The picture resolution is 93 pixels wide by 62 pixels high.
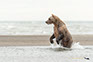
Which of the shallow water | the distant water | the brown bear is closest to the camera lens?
the shallow water

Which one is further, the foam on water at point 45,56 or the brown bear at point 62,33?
the brown bear at point 62,33

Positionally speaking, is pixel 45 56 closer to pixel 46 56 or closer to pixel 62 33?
pixel 46 56

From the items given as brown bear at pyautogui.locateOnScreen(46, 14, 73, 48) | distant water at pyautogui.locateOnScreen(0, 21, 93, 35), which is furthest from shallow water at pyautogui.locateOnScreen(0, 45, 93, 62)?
distant water at pyautogui.locateOnScreen(0, 21, 93, 35)

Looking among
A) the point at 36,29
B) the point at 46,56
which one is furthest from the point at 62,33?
the point at 36,29

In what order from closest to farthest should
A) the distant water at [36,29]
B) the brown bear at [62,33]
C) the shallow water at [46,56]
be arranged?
the shallow water at [46,56] < the brown bear at [62,33] < the distant water at [36,29]

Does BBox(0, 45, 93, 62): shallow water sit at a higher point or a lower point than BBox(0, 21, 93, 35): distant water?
higher

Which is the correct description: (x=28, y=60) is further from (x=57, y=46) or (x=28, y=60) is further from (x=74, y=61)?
(x=57, y=46)

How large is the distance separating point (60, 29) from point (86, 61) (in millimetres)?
2460

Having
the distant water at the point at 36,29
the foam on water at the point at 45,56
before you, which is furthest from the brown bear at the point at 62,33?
the distant water at the point at 36,29

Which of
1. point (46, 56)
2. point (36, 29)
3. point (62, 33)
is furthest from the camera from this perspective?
point (36, 29)

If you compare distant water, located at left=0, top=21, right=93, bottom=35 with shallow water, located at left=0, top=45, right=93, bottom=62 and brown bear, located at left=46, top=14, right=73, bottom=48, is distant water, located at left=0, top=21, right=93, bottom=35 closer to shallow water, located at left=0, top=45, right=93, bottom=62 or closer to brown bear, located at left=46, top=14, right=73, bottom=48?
brown bear, located at left=46, top=14, right=73, bottom=48

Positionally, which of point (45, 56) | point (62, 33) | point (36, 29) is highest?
point (62, 33)

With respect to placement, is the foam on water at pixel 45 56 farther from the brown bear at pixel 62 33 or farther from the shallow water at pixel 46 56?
the brown bear at pixel 62 33

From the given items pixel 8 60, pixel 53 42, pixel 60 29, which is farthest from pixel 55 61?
pixel 53 42
